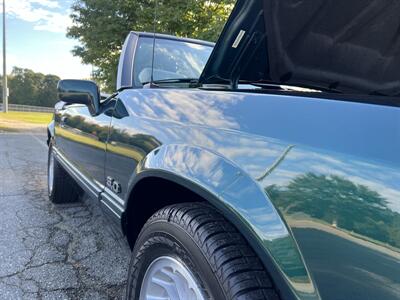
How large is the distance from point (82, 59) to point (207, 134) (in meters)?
14.1

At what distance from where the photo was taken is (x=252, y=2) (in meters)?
1.51

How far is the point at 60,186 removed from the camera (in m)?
4.40

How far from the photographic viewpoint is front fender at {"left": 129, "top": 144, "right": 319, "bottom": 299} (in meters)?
1.10

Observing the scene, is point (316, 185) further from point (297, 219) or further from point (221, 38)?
point (221, 38)

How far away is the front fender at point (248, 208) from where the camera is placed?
1099 mm

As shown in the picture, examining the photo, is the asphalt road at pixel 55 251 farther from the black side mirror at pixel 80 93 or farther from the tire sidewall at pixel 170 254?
the black side mirror at pixel 80 93

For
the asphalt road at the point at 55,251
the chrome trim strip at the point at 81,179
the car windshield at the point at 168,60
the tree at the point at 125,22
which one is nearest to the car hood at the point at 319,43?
the car windshield at the point at 168,60

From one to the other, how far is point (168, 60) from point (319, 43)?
1593mm

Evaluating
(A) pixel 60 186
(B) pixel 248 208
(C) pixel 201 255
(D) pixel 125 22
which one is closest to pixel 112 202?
(C) pixel 201 255

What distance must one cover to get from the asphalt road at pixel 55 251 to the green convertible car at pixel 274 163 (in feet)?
2.42

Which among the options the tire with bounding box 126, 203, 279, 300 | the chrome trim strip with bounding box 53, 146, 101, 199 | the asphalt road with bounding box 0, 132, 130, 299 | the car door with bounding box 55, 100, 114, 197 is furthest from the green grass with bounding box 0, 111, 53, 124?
the tire with bounding box 126, 203, 279, 300

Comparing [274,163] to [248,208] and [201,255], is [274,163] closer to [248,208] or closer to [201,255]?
[248,208]

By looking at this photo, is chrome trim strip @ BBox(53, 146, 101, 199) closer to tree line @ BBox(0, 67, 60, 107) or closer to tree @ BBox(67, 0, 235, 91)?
tree @ BBox(67, 0, 235, 91)

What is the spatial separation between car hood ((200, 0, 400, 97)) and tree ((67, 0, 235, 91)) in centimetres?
647
